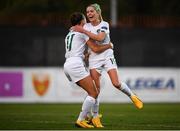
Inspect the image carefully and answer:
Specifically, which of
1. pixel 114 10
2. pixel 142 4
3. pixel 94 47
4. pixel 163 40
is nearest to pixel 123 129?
pixel 94 47

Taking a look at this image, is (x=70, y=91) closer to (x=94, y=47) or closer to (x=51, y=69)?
(x=51, y=69)

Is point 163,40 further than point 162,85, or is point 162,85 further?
point 163,40

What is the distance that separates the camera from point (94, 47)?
14977mm

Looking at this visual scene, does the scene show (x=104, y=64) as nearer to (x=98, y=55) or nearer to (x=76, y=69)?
(x=98, y=55)

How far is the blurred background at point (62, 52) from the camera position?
26.9 meters

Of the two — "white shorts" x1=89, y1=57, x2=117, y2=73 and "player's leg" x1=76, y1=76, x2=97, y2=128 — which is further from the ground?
"white shorts" x1=89, y1=57, x2=117, y2=73

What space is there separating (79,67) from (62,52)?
14072 millimetres

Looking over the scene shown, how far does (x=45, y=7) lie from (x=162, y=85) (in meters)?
7.53

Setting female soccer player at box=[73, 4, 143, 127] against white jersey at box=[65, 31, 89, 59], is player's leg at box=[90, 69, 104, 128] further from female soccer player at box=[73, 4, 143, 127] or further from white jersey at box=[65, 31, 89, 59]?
white jersey at box=[65, 31, 89, 59]

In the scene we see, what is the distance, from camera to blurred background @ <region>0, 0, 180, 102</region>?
26.9 meters

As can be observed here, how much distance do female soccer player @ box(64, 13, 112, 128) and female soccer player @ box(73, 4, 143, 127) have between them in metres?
0.17

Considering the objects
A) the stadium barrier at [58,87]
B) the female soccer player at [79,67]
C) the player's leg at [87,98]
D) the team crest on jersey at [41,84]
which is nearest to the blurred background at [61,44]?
the stadium barrier at [58,87]

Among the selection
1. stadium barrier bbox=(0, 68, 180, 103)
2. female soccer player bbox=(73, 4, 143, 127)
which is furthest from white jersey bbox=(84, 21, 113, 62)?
stadium barrier bbox=(0, 68, 180, 103)

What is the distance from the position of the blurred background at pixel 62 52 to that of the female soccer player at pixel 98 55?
11268mm
